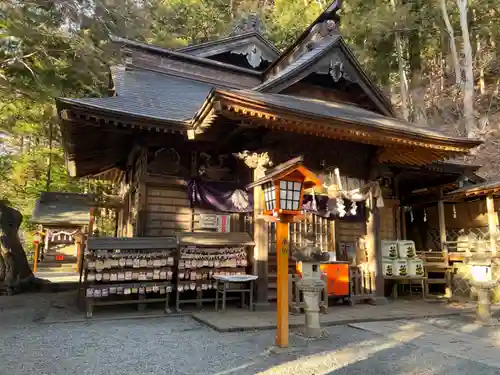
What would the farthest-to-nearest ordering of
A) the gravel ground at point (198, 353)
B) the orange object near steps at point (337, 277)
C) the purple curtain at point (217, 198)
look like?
the purple curtain at point (217, 198) → the orange object near steps at point (337, 277) → the gravel ground at point (198, 353)

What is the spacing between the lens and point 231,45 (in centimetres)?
1492

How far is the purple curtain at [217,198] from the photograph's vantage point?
28.9ft

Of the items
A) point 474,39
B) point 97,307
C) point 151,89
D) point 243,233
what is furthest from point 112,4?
point 474,39

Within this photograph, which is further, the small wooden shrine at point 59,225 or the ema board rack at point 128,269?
the small wooden shrine at point 59,225

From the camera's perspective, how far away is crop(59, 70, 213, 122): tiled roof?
25.2 feet

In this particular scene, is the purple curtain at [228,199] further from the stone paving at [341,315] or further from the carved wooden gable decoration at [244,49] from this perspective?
the carved wooden gable decoration at [244,49]

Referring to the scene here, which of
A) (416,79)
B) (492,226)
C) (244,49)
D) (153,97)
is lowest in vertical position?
(492,226)

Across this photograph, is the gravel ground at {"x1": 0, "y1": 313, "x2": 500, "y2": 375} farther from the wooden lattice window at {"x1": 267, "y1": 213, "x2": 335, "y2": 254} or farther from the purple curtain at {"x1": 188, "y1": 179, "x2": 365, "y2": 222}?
the purple curtain at {"x1": 188, "y1": 179, "x2": 365, "y2": 222}

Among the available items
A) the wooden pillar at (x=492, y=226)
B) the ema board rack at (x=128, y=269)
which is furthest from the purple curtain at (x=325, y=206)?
the wooden pillar at (x=492, y=226)

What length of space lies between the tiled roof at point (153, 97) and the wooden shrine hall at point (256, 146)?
48mm

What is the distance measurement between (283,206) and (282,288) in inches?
47.7

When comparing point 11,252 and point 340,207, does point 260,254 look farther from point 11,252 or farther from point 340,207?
point 11,252

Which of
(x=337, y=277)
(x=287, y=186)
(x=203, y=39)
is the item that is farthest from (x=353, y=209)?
(x=203, y=39)

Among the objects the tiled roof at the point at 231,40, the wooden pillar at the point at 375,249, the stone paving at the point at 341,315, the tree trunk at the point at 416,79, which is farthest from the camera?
the tree trunk at the point at 416,79
